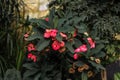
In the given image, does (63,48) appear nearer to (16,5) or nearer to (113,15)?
(113,15)

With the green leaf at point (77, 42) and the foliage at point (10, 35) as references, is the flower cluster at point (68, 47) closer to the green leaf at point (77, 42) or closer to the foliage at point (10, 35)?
the green leaf at point (77, 42)

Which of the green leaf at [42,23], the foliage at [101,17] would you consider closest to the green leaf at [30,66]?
the green leaf at [42,23]

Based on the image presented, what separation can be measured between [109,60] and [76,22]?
0.83 m

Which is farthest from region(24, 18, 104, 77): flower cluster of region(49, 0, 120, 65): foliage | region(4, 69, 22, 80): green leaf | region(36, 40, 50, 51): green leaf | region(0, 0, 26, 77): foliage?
region(0, 0, 26, 77): foliage

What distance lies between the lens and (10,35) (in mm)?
4789

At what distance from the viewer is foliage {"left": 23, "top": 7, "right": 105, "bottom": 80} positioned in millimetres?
3746

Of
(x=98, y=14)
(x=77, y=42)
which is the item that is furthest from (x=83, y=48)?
(x=98, y=14)

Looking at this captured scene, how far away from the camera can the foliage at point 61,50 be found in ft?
12.3

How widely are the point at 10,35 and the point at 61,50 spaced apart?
132cm

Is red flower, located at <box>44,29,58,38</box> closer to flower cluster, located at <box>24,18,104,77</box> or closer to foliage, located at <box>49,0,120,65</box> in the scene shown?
flower cluster, located at <box>24,18,104,77</box>

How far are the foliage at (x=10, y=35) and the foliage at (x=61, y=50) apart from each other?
2.05ft

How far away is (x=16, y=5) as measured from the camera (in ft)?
16.2

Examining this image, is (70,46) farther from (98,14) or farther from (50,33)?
A: (98,14)

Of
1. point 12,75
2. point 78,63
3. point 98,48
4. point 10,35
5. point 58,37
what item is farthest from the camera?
point 10,35
